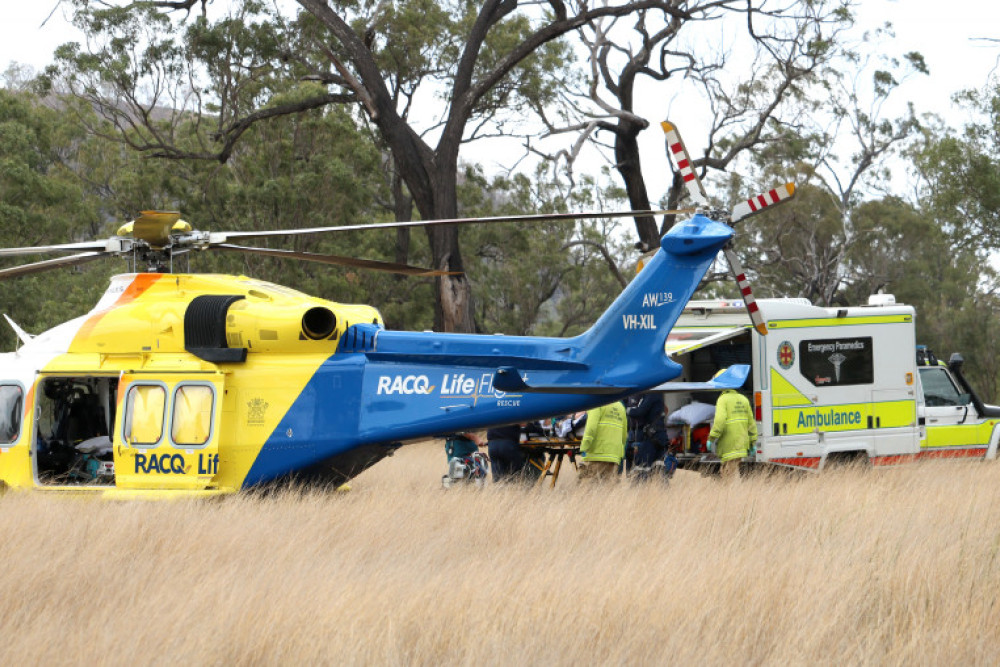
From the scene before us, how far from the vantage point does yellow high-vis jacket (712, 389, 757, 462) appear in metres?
11.7

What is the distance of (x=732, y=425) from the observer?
11695 mm

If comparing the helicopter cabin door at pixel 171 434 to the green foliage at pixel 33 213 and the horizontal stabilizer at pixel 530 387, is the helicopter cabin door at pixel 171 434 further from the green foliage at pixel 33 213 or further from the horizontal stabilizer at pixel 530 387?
the green foliage at pixel 33 213

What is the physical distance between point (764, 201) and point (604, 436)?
361 centimetres

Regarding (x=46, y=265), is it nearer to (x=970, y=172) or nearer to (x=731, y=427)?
(x=731, y=427)

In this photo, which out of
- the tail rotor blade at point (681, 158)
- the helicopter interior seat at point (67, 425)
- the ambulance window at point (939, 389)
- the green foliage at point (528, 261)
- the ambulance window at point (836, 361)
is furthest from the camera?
the green foliage at point (528, 261)

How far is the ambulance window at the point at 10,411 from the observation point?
10.1 m

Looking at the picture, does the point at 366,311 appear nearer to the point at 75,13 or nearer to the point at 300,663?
the point at 300,663

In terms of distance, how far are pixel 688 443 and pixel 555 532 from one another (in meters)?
5.24

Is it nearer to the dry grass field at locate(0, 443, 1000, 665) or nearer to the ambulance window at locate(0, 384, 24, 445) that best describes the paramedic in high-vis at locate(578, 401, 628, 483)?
the dry grass field at locate(0, 443, 1000, 665)

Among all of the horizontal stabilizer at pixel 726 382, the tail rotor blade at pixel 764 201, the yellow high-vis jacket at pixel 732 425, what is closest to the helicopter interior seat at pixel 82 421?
the horizontal stabilizer at pixel 726 382

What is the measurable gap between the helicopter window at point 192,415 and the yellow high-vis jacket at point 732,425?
5.35 m

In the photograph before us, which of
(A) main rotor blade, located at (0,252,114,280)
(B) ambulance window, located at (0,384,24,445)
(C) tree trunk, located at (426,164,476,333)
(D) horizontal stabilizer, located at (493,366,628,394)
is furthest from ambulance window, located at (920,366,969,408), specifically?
(B) ambulance window, located at (0,384,24,445)

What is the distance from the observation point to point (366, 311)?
1023cm

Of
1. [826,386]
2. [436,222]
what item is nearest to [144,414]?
[436,222]
